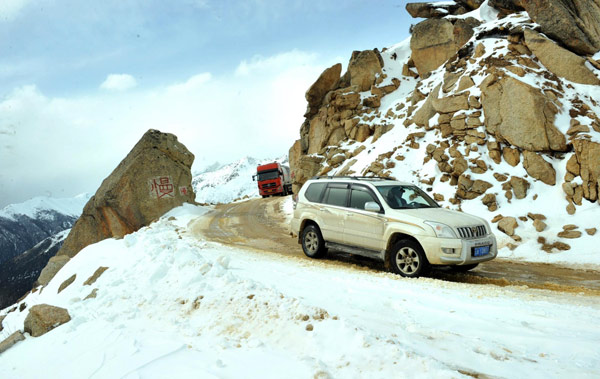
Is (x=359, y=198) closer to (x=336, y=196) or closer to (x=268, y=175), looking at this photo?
(x=336, y=196)

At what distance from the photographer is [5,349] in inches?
215

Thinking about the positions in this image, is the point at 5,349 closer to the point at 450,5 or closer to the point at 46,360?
the point at 46,360

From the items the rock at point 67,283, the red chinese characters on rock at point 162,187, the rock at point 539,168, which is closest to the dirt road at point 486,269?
the rock at point 539,168

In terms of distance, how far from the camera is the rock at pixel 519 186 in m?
11.5

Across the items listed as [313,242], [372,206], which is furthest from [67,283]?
[372,206]

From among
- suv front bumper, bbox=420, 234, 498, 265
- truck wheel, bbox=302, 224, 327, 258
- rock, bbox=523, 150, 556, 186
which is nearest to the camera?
suv front bumper, bbox=420, 234, 498, 265

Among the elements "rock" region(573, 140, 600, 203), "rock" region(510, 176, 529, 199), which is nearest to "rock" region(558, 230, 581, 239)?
"rock" region(573, 140, 600, 203)

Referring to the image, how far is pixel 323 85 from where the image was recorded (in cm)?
2767

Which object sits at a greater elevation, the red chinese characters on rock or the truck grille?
the red chinese characters on rock

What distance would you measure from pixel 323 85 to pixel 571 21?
16.5 meters

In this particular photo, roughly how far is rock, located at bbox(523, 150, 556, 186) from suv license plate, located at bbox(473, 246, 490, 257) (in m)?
6.69

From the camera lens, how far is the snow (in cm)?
301

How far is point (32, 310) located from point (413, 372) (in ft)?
20.5

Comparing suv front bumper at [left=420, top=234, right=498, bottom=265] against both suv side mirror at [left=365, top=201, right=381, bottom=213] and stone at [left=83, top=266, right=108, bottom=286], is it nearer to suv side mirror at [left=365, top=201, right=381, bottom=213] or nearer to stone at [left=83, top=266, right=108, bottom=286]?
suv side mirror at [left=365, top=201, right=381, bottom=213]
